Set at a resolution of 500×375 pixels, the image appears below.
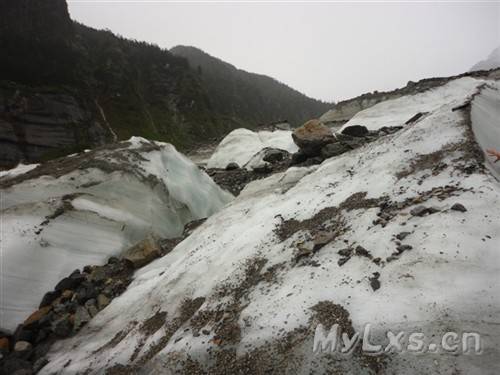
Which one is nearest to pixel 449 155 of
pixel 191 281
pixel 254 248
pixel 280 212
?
pixel 280 212

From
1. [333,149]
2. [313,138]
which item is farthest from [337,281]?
[313,138]

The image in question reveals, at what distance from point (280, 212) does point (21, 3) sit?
6238 cm

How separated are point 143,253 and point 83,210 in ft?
7.88

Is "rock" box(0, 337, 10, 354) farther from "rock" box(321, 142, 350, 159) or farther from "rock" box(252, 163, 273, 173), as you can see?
"rock" box(252, 163, 273, 173)

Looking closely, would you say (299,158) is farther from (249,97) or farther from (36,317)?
(249,97)

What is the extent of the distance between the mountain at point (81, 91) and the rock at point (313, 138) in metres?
35.9

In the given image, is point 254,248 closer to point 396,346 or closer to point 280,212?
point 280,212

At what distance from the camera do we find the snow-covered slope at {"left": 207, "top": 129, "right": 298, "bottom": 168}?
2016 centimetres

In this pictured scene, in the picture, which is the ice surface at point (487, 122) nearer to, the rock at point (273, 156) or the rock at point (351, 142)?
the rock at point (351, 142)

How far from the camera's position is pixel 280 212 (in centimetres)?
753

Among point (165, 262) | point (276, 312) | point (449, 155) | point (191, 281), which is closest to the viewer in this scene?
point (276, 312)

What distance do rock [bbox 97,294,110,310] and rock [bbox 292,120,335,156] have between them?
29.0 ft

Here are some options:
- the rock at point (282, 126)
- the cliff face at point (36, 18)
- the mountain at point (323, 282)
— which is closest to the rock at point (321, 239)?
the mountain at point (323, 282)

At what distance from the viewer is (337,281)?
420cm
